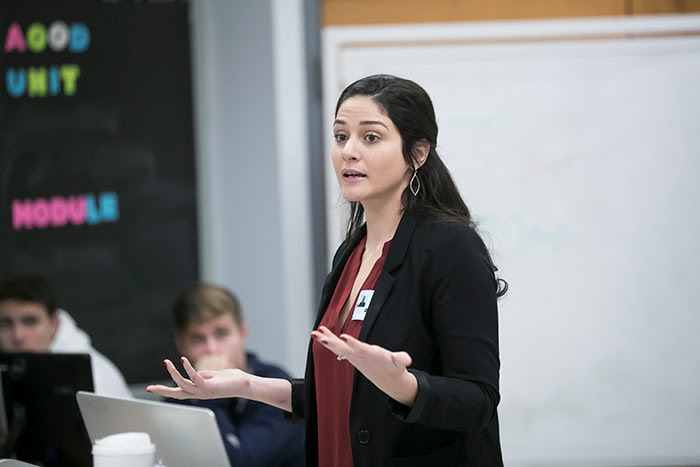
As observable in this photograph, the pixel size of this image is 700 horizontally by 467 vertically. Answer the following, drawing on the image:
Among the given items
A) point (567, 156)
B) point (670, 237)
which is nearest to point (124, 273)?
point (567, 156)

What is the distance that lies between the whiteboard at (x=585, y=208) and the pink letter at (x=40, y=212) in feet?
5.11

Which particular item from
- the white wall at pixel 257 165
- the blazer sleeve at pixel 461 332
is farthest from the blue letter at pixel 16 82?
the blazer sleeve at pixel 461 332

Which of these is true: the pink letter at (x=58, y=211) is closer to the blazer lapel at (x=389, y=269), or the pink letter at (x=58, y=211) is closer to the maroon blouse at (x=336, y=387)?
the maroon blouse at (x=336, y=387)

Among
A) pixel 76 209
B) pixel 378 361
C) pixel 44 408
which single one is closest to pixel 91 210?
pixel 76 209

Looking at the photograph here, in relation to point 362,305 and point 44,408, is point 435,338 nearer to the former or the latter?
point 362,305

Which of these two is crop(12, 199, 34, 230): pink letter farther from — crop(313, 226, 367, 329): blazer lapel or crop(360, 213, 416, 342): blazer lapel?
crop(360, 213, 416, 342): blazer lapel

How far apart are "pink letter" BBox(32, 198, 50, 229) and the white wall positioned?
2.20 feet

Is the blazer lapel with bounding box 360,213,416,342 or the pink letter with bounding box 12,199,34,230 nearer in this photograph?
the blazer lapel with bounding box 360,213,416,342

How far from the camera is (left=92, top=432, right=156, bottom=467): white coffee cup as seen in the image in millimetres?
1321

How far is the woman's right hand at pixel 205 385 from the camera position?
137 cm

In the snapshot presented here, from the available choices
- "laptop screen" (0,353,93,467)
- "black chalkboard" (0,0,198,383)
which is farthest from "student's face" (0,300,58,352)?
"laptop screen" (0,353,93,467)

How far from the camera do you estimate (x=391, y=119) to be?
140cm

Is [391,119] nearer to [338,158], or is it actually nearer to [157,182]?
[338,158]

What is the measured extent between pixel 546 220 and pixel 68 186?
205 cm
